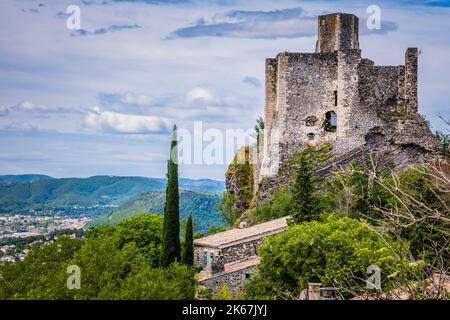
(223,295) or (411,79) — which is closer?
(223,295)

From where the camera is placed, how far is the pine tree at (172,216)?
39.4 m

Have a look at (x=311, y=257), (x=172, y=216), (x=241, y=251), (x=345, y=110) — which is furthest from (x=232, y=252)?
(x=345, y=110)

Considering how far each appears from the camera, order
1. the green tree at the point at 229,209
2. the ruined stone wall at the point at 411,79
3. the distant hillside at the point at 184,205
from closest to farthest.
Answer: the ruined stone wall at the point at 411,79
the green tree at the point at 229,209
the distant hillside at the point at 184,205

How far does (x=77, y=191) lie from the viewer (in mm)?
88750

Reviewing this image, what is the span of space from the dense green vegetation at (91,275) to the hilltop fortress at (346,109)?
13517 millimetres

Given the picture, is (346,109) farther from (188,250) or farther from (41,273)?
(41,273)

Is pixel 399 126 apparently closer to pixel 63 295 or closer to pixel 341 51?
pixel 341 51

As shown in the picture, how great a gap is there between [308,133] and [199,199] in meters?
37.4

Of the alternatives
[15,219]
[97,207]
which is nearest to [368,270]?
[15,219]

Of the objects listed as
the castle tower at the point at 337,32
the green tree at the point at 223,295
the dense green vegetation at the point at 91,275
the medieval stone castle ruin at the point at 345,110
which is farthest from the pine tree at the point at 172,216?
the castle tower at the point at 337,32

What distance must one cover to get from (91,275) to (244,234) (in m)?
13.4

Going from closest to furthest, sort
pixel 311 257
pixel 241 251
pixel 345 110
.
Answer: pixel 311 257, pixel 241 251, pixel 345 110

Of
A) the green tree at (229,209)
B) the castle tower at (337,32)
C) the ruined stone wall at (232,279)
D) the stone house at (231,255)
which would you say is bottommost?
the ruined stone wall at (232,279)

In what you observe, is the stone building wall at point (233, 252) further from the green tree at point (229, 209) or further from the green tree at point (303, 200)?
the green tree at point (229, 209)
